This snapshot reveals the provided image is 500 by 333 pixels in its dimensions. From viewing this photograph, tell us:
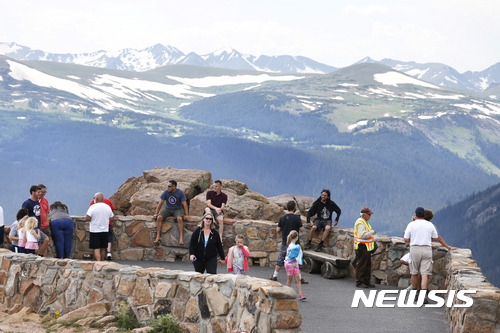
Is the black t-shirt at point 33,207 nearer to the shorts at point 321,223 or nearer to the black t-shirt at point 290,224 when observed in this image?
the black t-shirt at point 290,224

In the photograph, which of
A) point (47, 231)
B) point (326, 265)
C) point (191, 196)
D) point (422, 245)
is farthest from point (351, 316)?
point (191, 196)

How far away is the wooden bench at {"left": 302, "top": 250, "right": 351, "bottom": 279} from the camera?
1494 cm

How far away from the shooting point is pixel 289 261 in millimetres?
11750

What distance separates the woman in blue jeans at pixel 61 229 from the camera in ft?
48.4

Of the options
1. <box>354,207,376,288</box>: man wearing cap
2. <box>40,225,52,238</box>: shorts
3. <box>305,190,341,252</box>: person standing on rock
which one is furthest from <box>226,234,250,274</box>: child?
<box>40,225,52,238</box>: shorts

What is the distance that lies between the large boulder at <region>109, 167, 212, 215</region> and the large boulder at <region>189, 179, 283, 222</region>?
94cm

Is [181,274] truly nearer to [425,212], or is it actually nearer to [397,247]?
[425,212]

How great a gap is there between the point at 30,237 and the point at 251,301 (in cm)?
654

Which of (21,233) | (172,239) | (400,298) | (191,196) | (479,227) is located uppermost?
(191,196)

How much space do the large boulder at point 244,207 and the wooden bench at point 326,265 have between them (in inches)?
157

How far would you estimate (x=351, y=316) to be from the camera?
36.1 ft

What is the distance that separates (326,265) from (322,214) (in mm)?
1428

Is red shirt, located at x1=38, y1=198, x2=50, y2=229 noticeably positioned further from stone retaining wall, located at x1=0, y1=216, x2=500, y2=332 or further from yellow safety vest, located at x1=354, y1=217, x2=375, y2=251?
yellow safety vest, located at x1=354, y1=217, x2=375, y2=251

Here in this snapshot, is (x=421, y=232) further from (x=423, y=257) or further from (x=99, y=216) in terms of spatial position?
(x=99, y=216)
